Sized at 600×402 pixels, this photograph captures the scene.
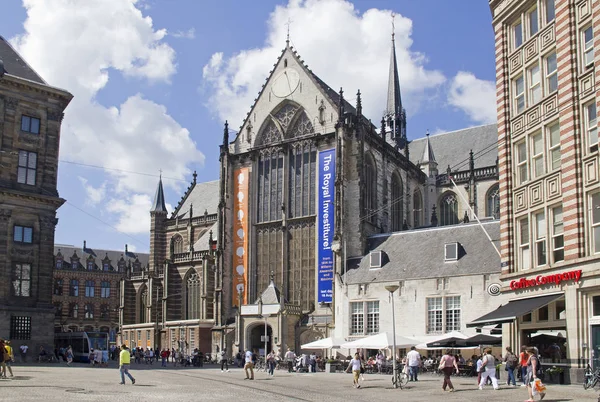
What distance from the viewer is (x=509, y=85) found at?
94.8 ft

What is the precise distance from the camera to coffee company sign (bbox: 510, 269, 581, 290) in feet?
78.2

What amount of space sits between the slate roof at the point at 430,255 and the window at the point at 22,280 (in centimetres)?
2079

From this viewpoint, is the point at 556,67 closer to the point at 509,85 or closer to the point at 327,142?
the point at 509,85

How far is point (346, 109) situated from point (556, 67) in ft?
112

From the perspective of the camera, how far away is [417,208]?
67.3 m

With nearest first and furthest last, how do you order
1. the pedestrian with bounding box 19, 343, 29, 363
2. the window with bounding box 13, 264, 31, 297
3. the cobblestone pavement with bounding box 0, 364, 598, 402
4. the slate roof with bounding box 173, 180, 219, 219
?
the cobblestone pavement with bounding box 0, 364, 598, 402 → the pedestrian with bounding box 19, 343, 29, 363 → the window with bounding box 13, 264, 31, 297 → the slate roof with bounding box 173, 180, 219, 219

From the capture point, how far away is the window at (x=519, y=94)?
28062mm

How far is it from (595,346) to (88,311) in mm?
93144

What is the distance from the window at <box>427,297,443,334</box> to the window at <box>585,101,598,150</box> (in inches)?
807

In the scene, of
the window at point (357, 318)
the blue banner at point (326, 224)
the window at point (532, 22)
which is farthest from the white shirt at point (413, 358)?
the blue banner at point (326, 224)

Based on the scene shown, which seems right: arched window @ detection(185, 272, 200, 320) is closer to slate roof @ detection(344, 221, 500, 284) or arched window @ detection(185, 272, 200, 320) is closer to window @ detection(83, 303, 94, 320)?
slate roof @ detection(344, 221, 500, 284)

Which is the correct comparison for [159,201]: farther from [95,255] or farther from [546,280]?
[546,280]

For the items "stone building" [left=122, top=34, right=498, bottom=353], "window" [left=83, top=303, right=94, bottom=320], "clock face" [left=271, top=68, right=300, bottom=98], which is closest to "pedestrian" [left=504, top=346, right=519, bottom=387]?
"stone building" [left=122, top=34, right=498, bottom=353]

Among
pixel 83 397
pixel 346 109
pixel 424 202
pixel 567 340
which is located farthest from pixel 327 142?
pixel 83 397
